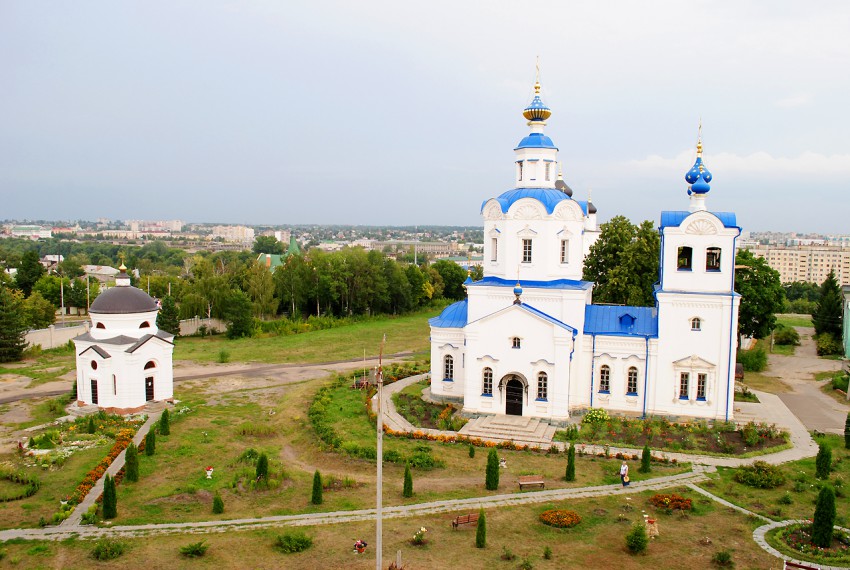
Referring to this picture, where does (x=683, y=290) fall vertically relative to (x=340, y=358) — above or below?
above

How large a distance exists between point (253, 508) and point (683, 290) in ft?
57.4

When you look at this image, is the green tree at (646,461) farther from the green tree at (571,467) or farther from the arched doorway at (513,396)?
the arched doorway at (513,396)

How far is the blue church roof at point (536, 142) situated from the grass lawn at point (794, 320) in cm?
3665

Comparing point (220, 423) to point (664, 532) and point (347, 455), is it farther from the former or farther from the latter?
point (664, 532)

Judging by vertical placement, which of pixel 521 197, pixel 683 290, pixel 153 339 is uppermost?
pixel 521 197

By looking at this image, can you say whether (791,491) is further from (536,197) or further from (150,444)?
(150,444)

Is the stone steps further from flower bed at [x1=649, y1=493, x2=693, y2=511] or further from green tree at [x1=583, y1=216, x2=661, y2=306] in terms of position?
green tree at [x1=583, y1=216, x2=661, y2=306]

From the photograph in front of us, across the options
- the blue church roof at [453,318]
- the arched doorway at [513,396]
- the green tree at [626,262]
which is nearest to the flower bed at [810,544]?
the arched doorway at [513,396]

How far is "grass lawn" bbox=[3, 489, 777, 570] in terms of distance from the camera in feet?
45.4

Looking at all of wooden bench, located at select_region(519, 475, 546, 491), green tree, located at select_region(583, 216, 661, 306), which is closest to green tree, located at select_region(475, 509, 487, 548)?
wooden bench, located at select_region(519, 475, 546, 491)

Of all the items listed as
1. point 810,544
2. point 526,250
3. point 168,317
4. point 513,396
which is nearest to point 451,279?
point 168,317

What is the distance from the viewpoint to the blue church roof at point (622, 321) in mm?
25406

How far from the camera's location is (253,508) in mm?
16891

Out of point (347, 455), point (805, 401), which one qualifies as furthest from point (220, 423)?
point (805, 401)
